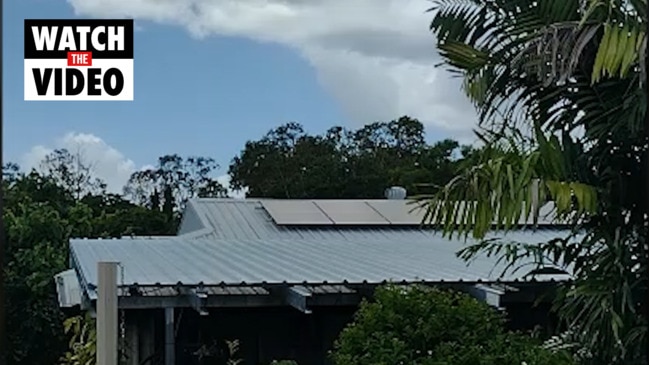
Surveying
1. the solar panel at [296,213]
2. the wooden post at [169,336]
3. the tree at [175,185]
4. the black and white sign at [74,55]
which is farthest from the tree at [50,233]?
the black and white sign at [74,55]

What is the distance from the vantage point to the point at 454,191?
3.09 m

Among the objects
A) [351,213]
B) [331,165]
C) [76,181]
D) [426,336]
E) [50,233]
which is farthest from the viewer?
[331,165]

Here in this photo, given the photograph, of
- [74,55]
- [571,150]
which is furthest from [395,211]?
[74,55]

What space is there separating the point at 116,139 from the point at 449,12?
1.49 meters

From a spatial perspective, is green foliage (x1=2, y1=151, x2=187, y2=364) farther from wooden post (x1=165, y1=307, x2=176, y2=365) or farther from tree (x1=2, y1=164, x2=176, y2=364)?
wooden post (x1=165, y1=307, x2=176, y2=365)

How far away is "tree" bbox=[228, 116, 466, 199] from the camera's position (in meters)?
14.3

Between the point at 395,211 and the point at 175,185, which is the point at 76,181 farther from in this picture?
the point at 395,211

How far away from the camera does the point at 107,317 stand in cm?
366

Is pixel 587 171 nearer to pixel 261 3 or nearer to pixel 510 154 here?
pixel 510 154

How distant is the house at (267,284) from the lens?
17.7 feet

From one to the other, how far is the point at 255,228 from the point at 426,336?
19.2ft

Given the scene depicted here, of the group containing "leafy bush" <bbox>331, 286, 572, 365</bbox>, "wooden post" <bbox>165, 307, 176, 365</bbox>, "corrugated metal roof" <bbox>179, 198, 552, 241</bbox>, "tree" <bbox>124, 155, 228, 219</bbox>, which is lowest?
"wooden post" <bbox>165, 307, 176, 365</bbox>

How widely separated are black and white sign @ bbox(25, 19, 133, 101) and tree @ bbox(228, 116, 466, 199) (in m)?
11.9

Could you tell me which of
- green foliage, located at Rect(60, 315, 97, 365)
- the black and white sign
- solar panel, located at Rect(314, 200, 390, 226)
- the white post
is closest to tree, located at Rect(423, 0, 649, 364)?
the white post
